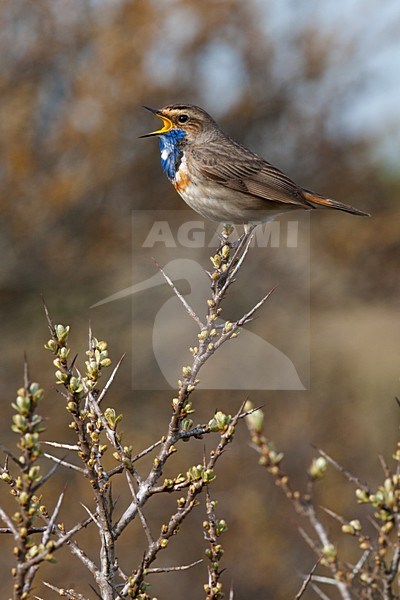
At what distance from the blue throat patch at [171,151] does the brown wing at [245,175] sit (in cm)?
15

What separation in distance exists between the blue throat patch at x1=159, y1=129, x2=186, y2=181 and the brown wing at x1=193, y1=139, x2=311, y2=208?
154 millimetres

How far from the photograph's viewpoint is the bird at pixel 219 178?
5.76 meters

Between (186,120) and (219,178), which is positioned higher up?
(186,120)

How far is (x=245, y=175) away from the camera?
608 centimetres

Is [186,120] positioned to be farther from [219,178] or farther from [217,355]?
[217,355]

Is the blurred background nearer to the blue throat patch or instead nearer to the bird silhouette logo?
the bird silhouette logo

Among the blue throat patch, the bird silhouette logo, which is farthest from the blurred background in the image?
Result: the blue throat patch

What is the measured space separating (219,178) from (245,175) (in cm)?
32

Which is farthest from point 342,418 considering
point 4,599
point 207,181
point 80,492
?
point 207,181

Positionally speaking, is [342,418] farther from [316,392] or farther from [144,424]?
[144,424]

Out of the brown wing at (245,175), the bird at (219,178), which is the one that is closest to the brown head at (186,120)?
the bird at (219,178)

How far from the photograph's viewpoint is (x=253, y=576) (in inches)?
427

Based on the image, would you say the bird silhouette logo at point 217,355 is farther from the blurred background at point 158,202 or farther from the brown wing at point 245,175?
the brown wing at point 245,175

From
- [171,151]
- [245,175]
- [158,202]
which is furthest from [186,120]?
[158,202]
